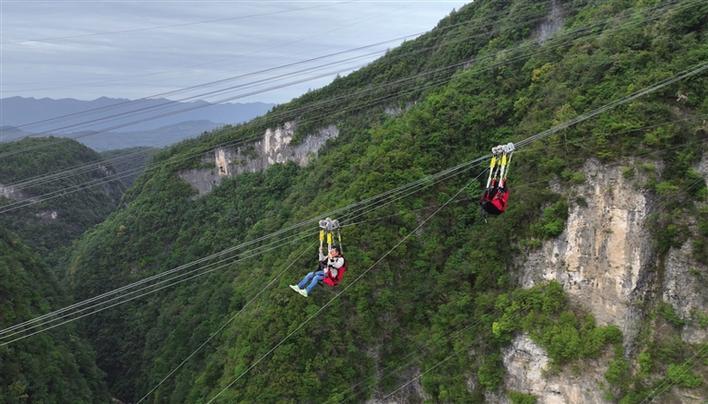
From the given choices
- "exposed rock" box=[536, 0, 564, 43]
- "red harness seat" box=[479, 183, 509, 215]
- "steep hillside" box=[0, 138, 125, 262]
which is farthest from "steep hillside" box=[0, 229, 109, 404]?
"exposed rock" box=[536, 0, 564, 43]

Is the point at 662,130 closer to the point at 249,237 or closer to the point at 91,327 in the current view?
the point at 249,237

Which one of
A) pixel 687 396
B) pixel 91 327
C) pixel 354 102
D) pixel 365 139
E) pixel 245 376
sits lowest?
pixel 91 327

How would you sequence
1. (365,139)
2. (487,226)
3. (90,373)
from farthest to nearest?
(365,139), (90,373), (487,226)

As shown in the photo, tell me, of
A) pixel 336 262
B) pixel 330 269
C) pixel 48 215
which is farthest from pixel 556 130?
pixel 48 215

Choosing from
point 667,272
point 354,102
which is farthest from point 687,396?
point 354,102

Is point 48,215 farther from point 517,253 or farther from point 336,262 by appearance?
point 336,262

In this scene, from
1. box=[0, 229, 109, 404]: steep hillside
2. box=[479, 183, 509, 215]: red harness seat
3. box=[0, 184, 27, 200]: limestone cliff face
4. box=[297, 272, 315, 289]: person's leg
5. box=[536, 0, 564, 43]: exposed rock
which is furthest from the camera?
box=[0, 184, 27, 200]: limestone cliff face

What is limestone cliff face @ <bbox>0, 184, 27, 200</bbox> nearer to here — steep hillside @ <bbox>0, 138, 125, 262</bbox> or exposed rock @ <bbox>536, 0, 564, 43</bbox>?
steep hillside @ <bbox>0, 138, 125, 262</bbox>

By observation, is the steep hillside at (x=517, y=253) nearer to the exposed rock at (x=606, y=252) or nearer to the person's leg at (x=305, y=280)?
the exposed rock at (x=606, y=252)
